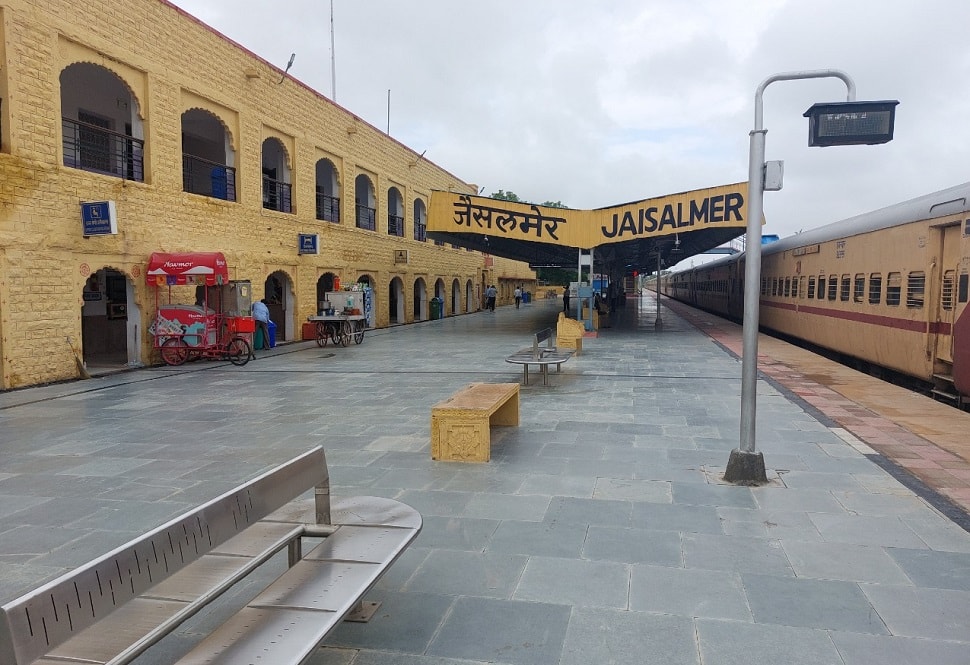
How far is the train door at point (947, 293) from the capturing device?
8.89 meters

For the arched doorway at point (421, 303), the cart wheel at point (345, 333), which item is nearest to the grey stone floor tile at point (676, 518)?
the cart wheel at point (345, 333)

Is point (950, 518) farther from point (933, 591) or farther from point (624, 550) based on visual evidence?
point (624, 550)

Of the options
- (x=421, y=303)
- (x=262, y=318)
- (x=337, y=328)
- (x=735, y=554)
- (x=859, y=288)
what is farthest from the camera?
(x=421, y=303)

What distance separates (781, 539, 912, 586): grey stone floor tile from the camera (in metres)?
3.77

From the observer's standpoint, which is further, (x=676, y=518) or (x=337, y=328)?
(x=337, y=328)

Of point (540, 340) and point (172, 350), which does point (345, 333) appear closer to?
point (172, 350)

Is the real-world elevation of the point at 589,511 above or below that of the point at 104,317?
below

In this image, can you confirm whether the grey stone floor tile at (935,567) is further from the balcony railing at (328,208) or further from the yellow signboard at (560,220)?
the balcony railing at (328,208)

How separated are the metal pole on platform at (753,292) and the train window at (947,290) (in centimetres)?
540

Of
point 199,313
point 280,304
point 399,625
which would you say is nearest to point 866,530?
point 399,625

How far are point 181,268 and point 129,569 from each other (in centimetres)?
1202

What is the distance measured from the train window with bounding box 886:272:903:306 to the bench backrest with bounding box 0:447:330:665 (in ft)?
34.4

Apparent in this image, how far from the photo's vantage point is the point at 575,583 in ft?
12.3

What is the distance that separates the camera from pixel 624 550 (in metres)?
Answer: 4.18
